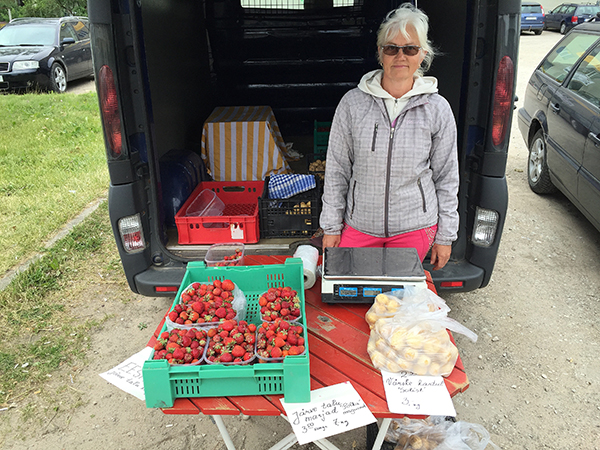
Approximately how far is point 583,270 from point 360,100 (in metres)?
3.16

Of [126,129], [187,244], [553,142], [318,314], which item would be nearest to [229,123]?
→ [187,244]

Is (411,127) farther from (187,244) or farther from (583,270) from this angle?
(583,270)

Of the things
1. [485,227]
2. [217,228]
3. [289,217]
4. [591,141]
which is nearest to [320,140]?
[289,217]

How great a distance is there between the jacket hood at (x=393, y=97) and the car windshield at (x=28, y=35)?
11410 mm

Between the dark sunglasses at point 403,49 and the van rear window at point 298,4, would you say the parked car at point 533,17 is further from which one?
the dark sunglasses at point 403,49

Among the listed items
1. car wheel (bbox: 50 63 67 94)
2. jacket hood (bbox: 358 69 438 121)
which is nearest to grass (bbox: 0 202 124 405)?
jacket hood (bbox: 358 69 438 121)

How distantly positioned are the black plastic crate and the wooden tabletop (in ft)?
4.71

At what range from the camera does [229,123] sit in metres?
4.63

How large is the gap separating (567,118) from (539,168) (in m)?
1.11

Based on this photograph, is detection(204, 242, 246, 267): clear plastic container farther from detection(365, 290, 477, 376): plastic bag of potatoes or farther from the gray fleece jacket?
detection(365, 290, 477, 376): plastic bag of potatoes

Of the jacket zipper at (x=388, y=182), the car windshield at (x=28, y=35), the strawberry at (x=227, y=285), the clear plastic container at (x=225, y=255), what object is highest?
the car windshield at (x=28, y=35)

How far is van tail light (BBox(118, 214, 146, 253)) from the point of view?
289 centimetres

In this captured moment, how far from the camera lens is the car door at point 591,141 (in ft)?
13.3

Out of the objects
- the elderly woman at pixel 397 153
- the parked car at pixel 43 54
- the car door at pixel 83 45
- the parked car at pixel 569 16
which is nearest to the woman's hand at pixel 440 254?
the elderly woman at pixel 397 153
